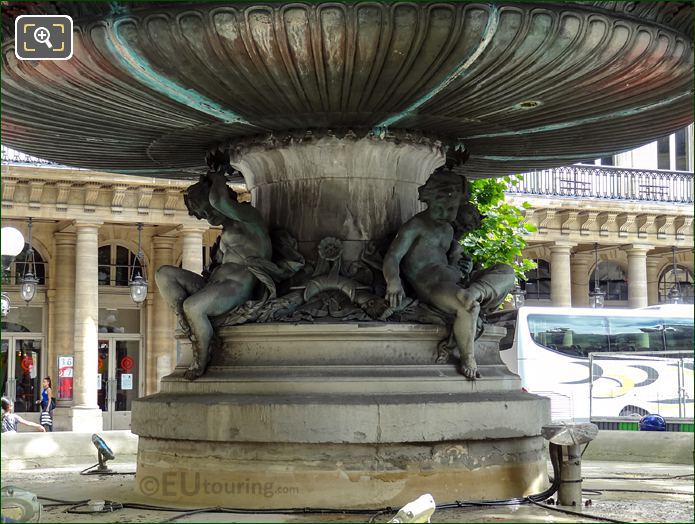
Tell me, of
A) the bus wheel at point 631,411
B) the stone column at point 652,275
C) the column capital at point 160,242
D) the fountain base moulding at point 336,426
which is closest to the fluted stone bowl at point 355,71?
the fountain base moulding at point 336,426

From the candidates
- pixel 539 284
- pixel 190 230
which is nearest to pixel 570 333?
pixel 190 230

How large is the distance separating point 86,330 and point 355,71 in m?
28.6

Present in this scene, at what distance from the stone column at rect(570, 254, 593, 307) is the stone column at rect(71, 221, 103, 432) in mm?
20059

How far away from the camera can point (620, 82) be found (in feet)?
21.7

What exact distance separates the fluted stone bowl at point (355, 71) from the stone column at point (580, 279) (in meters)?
38.5

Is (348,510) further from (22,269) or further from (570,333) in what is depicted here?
(22,269)

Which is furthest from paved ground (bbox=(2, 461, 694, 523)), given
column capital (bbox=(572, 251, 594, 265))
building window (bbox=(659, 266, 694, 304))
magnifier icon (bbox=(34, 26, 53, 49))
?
building window (bbox=(659, 266, 694, 304))

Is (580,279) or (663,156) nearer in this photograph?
(663,156)

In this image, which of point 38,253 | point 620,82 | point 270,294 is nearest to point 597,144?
point 620,82

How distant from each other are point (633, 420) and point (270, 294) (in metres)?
11.0

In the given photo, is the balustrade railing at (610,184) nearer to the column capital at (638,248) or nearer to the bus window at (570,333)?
the column capital at (638,248)

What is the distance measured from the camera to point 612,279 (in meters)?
46.5

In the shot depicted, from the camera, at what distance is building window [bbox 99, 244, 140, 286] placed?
37.5 m

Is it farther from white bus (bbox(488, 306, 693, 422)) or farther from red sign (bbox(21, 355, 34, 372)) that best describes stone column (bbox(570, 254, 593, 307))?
red sign (bbox(21, 355, 34, 372))
